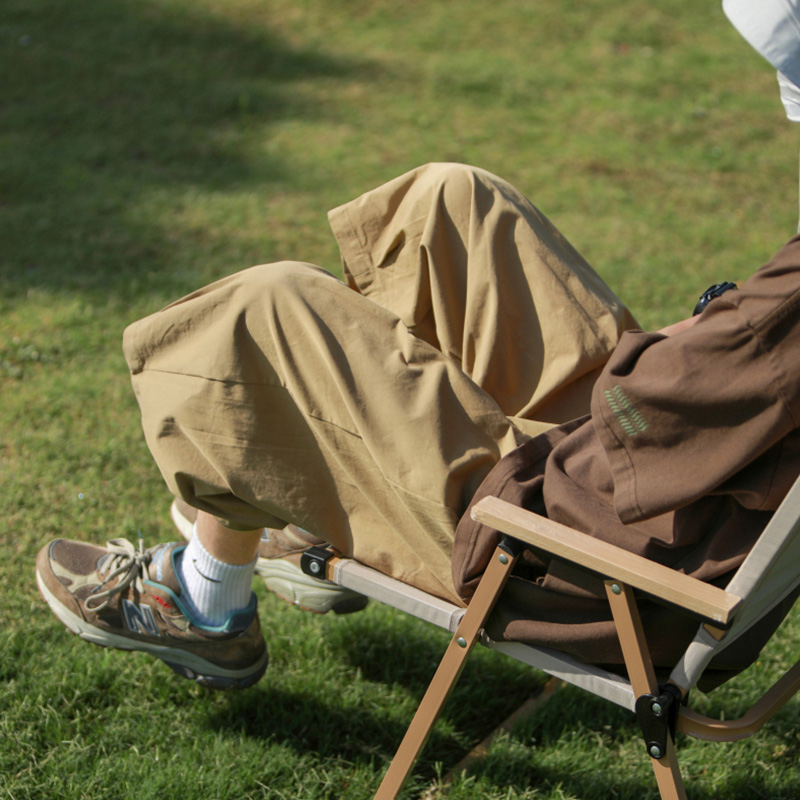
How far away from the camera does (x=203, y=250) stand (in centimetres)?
454

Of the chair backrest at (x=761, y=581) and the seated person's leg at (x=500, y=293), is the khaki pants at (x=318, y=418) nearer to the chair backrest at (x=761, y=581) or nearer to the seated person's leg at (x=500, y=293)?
the seated person's leg at (x=500, y=293)

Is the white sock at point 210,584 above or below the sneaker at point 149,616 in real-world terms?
above

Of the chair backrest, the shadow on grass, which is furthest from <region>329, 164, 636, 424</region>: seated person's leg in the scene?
the shadow on grass

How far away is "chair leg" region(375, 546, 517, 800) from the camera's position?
160cm

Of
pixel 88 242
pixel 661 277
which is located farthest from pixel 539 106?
pixel 88 242

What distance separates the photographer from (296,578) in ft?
7.38

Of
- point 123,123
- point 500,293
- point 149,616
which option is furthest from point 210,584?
point 123,123

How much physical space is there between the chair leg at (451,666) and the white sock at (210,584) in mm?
550

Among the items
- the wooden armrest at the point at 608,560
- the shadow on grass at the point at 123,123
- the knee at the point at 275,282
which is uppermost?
the knee at the point at 275,282

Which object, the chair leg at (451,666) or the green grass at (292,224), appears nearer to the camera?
the chair leg at (451,666)

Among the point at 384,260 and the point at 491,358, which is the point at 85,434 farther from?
the point at 491,358

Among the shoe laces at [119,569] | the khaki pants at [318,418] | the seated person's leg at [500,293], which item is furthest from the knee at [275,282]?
the shoe laces at [119,569]

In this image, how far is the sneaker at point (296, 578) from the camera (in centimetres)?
222

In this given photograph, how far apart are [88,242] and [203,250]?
54 cm
